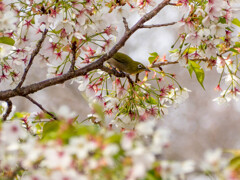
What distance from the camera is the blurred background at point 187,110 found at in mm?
2553

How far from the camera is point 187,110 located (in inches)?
109

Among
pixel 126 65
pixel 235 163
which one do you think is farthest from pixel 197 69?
pixel 235 163

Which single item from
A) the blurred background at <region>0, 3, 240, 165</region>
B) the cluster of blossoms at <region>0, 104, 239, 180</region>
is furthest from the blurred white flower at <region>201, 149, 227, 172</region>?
the blurred background at <region>0, 3, 240, 165</region>

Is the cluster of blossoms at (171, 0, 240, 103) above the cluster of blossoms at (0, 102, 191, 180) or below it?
above

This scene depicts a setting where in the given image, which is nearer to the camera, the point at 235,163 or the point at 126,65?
the point at 235,163

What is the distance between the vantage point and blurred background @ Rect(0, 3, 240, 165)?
8.38 ft

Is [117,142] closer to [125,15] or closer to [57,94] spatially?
[125,15]

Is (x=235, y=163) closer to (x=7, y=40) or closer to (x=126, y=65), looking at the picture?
(x=7, y=40)

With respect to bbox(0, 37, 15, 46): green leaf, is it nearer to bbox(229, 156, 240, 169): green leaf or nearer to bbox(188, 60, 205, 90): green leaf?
bbox(188, 60, 205, 90): green leaf

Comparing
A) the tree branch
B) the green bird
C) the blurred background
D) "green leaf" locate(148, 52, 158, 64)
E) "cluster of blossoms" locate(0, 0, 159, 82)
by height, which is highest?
the blurred background

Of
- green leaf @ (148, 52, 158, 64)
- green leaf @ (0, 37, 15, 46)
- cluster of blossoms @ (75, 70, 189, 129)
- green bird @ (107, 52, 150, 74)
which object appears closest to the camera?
green leaf @ (0, 37, 15, 46)

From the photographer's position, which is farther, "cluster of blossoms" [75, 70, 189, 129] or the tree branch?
"cluster of blossoms" [75, 70, 189, 129]

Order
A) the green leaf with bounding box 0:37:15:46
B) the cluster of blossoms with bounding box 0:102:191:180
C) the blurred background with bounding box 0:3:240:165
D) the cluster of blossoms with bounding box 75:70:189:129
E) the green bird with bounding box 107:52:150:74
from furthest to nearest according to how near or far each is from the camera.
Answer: the blurred background with bounding box 0:3:240:165, the green bird with bounding box 107:52:150:74, the cluster of blossoms with bounding box 75:70:189:129, the green leaf with bounding box 0:37:15:46, the cluster of blossoms with bounding box 0:102:191:180

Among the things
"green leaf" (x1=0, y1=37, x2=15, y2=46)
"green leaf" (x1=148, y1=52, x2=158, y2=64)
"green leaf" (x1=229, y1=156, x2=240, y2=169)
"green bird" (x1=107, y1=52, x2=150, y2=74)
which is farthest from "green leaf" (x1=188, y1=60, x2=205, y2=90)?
"green leaf" (x1=229, y1=156, x2=240, y2=169)
